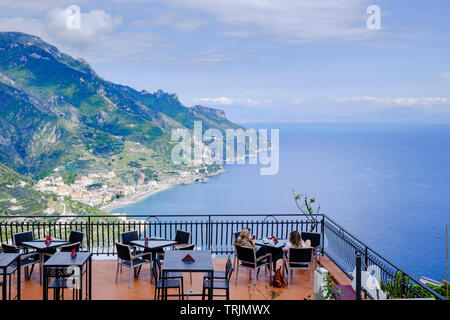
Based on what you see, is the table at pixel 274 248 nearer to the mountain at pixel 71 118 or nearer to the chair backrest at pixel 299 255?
the chair backrest at pixel 299 255

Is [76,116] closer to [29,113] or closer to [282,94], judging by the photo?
[29,113]

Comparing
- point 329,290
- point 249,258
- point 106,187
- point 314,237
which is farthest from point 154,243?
point 106,187

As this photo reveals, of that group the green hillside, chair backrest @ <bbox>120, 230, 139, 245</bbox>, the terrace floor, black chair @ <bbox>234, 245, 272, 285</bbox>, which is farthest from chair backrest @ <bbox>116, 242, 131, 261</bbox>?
the green hillside

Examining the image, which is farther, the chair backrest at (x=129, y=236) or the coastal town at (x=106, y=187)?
the coastal town at (x=106, y=187)

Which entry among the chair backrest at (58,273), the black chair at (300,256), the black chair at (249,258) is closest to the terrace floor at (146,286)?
the black chair at (249,258)

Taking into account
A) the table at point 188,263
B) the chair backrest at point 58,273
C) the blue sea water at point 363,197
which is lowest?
the blue sea water at point 363,197

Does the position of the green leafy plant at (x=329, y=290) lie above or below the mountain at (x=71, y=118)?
below

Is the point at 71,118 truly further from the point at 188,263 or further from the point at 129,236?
the point at 188,263

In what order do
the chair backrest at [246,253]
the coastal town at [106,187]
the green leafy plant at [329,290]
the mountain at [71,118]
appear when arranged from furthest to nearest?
the mountain at [71,118], the coastal town at [106,187], the chair backrest at [246,253], the green leafy plant at [329,290]
